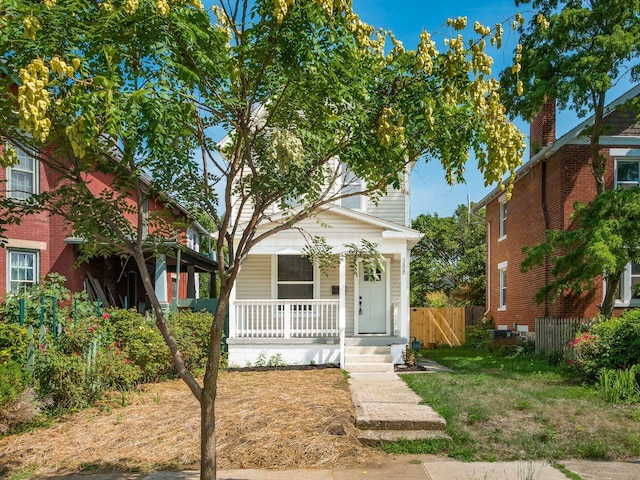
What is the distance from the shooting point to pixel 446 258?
124 ft

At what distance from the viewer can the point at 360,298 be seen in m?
17.6

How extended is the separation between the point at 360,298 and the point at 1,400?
1103 centimetres

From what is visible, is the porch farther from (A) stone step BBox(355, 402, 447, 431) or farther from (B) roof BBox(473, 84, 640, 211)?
(A) stone step BBox(355, 402, 447, 431)

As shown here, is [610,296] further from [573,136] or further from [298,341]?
[298,341]

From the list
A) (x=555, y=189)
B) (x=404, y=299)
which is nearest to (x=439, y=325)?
(x=555, y=189)

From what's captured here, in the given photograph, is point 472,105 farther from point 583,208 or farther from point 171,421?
point 583,208

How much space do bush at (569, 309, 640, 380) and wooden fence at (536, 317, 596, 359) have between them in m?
2.65

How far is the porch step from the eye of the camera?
1502 centimetres

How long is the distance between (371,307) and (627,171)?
27.5ft

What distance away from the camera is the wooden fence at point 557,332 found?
1515 cm

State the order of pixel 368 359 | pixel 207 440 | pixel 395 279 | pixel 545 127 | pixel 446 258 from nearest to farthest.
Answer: pixel 207 440, pixel 368 359, pixel 395 279, pixel 545 127, pixel 446 258

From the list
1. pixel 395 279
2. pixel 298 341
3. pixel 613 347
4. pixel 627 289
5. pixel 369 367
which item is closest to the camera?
pixel 613 347

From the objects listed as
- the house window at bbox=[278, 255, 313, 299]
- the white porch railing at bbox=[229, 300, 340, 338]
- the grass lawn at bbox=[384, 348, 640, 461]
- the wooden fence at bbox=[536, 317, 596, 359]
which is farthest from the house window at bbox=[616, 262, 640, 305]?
the house window at bbox=[278, 255, 313, 299]

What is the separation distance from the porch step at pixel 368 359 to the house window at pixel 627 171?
28.0ft
